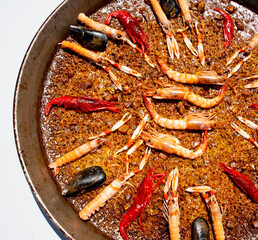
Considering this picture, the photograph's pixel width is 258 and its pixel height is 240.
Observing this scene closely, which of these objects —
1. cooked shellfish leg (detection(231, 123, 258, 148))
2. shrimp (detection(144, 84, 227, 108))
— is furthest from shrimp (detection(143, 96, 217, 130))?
cooked shellfish leg (detection(231, 123, 258, 148))

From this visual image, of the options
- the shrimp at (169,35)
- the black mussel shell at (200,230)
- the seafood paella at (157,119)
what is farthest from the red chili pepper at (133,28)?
the black mussel shell at (200,230)

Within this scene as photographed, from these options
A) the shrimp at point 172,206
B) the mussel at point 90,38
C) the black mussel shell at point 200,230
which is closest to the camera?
the black mussel shell at point 200,230

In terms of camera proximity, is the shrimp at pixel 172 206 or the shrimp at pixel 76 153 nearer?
the shrimp at pixel 172 206

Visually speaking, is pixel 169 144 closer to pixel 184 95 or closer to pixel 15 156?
pixel 184 95

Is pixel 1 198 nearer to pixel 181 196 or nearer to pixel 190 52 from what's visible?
pixel 181 196

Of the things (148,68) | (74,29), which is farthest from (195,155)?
Result: (74,29)

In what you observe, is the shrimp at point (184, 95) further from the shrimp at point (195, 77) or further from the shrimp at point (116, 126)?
the shrimp at point (116, 126)
